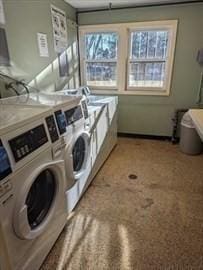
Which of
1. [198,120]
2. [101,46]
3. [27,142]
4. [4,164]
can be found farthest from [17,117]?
[101,46]

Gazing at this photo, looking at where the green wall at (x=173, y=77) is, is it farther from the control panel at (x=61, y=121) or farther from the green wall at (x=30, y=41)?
the control panel at (x=61, y=121)

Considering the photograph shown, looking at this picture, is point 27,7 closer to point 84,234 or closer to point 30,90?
point 30,90

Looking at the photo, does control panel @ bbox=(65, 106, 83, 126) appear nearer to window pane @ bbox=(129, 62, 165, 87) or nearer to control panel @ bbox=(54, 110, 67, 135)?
control panel @ bbox=(54, 110, 67, 135)

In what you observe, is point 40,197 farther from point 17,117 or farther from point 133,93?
point 133,93

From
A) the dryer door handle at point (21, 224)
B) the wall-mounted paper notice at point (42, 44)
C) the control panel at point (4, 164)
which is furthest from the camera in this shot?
the wall-mounted paper notice at point (42, 44)

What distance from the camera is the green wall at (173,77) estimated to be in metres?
2.94

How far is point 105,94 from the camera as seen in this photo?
3643 millimetres

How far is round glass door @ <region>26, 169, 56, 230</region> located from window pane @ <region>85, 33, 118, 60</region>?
274 cm

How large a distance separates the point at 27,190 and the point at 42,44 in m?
2.01

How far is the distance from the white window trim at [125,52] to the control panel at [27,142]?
2.58 metres

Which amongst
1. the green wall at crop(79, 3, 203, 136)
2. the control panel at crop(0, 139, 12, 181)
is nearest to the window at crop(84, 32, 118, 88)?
the green wall at crop(79, 3, 203, 136)

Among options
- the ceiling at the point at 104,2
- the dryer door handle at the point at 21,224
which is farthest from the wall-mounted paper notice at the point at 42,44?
the dryer door handle at the point at 21,224

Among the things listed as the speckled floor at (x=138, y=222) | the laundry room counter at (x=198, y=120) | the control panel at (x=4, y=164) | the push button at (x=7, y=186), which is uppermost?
the control panel at (x=4, y=164)

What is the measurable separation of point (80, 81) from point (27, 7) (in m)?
1.66
